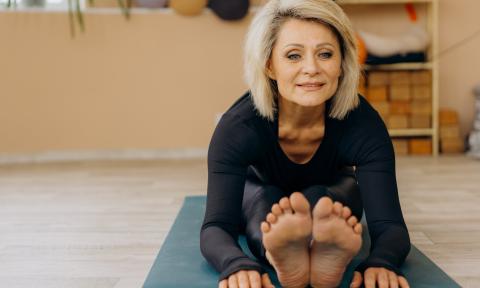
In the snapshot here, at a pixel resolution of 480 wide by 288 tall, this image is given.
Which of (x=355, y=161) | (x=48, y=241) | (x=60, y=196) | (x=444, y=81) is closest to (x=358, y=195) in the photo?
(x=355, y=161)

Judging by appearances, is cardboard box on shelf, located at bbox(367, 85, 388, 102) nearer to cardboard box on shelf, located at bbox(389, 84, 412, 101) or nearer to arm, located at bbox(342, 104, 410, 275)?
cardboard box on shelf, located at bbox(389, 84, 412, 101)

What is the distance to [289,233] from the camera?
109cm

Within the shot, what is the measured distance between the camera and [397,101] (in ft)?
11.6

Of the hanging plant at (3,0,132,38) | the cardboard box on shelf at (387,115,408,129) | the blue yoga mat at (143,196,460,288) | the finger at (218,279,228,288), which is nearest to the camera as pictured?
the finger at (218,279,228,288)

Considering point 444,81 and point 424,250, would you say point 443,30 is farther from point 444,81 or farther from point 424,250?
point 424,250

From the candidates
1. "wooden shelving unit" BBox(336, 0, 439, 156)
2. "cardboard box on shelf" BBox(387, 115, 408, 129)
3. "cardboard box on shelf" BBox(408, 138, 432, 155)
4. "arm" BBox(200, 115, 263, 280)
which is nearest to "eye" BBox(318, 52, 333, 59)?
"arm" BBox(200, 115, 263, 280)

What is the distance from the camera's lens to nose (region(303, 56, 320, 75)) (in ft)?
4.21

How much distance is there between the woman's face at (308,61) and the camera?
1.30m

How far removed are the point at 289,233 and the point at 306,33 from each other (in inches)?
18.6

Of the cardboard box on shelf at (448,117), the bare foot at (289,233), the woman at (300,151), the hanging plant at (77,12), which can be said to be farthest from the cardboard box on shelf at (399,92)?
the bare foot at (289,233)

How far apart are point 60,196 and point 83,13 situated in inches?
55.7

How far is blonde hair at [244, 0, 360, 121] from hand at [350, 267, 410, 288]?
40 centimetres

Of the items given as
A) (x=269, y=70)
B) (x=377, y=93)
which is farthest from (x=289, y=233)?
(x=377, y=93)

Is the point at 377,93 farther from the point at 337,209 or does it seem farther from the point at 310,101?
the point at 337,209
